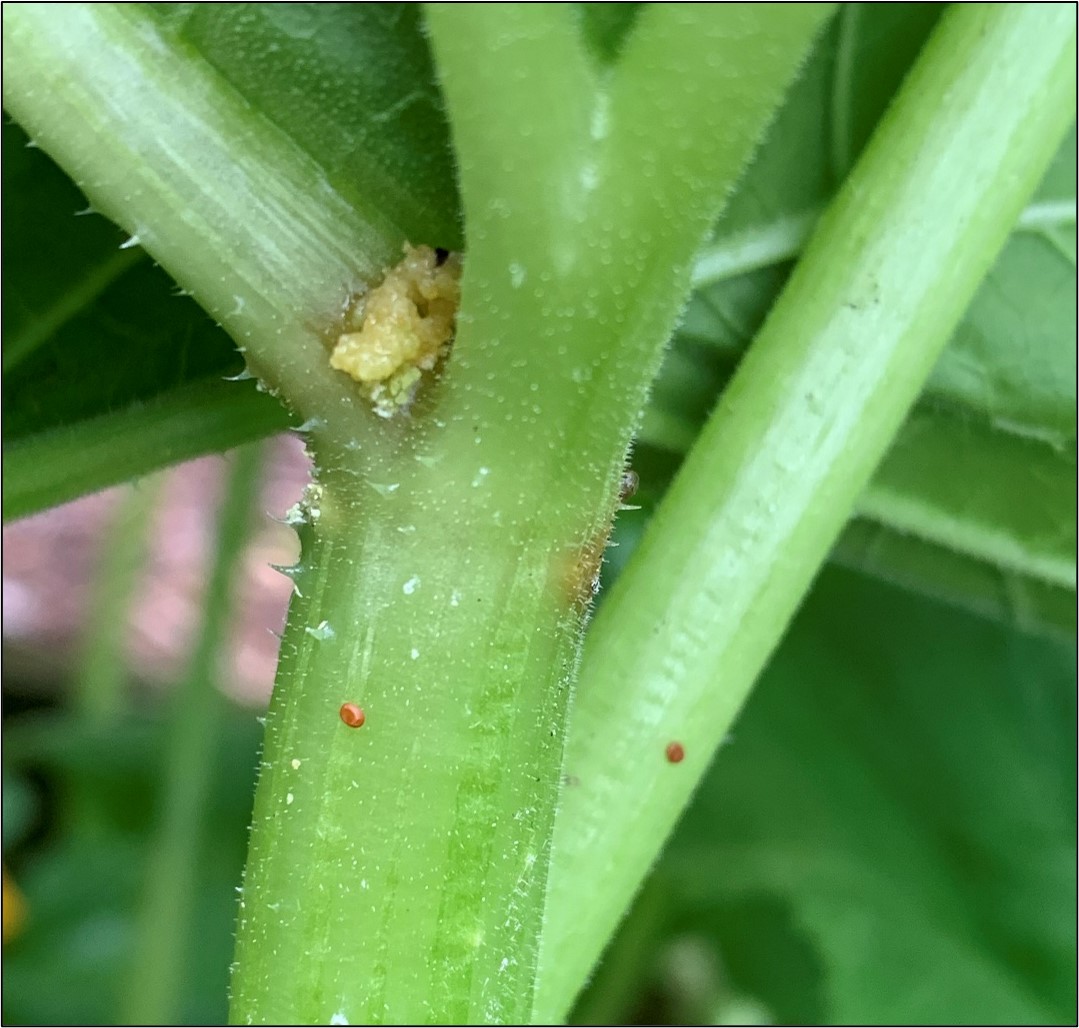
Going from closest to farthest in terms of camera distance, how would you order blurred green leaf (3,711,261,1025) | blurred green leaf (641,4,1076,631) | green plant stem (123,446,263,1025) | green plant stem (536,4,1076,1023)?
green plant stem (536,4,1076,1023)
blurred green leaf (641,4,1076,631)
green plant stem (123,446,263,1025)
blurred green leaf (3,711,261,1025)

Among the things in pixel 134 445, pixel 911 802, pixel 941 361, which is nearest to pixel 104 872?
pixel 911 802

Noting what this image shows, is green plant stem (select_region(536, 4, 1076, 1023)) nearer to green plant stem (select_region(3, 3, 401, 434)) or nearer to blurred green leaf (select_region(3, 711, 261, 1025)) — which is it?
green plant stem (select_region(3, 3, 401, 434))

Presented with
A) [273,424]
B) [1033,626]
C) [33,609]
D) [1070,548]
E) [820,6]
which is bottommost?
[33,609]

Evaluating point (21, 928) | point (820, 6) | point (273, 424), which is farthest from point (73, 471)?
point (21, 928)

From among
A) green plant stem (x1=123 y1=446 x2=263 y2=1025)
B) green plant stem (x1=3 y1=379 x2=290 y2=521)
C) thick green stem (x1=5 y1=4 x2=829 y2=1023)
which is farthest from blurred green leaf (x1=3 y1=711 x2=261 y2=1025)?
thick green stem (x1=5 y1=4 x2=829 y2=1023)

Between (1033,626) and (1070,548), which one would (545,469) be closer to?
(1070,548)

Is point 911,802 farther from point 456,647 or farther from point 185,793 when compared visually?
point 456,647
